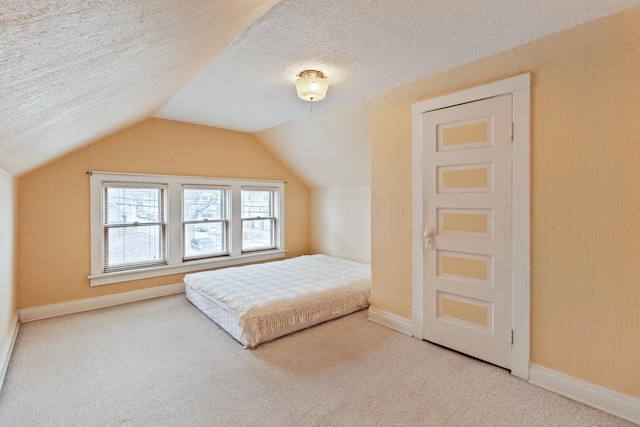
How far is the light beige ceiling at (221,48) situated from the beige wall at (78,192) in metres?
0.92

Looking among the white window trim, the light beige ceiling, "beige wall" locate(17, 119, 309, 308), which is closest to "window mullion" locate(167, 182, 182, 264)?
the white window trim

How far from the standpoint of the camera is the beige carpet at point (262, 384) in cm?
182

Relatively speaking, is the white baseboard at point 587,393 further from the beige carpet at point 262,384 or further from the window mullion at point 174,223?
the window mullion at point 174,223

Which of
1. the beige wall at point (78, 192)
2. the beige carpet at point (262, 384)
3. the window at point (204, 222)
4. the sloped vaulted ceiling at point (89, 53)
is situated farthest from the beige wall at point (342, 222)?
the sloped vaulted ceiling at point (89, 53)

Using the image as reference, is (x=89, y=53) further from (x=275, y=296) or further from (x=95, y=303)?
(x=95, y=303)

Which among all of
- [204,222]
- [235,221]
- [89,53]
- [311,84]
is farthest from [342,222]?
[89,53]

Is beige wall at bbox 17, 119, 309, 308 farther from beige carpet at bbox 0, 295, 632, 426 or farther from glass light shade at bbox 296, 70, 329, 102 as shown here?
glass light shade at bbox 296, 70, 329, 102

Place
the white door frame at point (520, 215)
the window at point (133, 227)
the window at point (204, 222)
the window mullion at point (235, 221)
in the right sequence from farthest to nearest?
1. the window mullion at point (235, 221)
2. the window at point (204, 222)
3. the window at point (133, 227)
4. the white door frame at point (520, 215)

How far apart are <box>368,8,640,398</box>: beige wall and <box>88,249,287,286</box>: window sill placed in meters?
3.85

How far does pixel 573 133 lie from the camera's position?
2.00 metres

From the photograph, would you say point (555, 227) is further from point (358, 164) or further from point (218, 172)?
point (218, 172)

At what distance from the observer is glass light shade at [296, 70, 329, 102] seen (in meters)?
2.51

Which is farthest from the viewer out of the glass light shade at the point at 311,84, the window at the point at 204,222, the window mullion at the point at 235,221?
the window mullion at the point at 235,221

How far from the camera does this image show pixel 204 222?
15.1 ft
